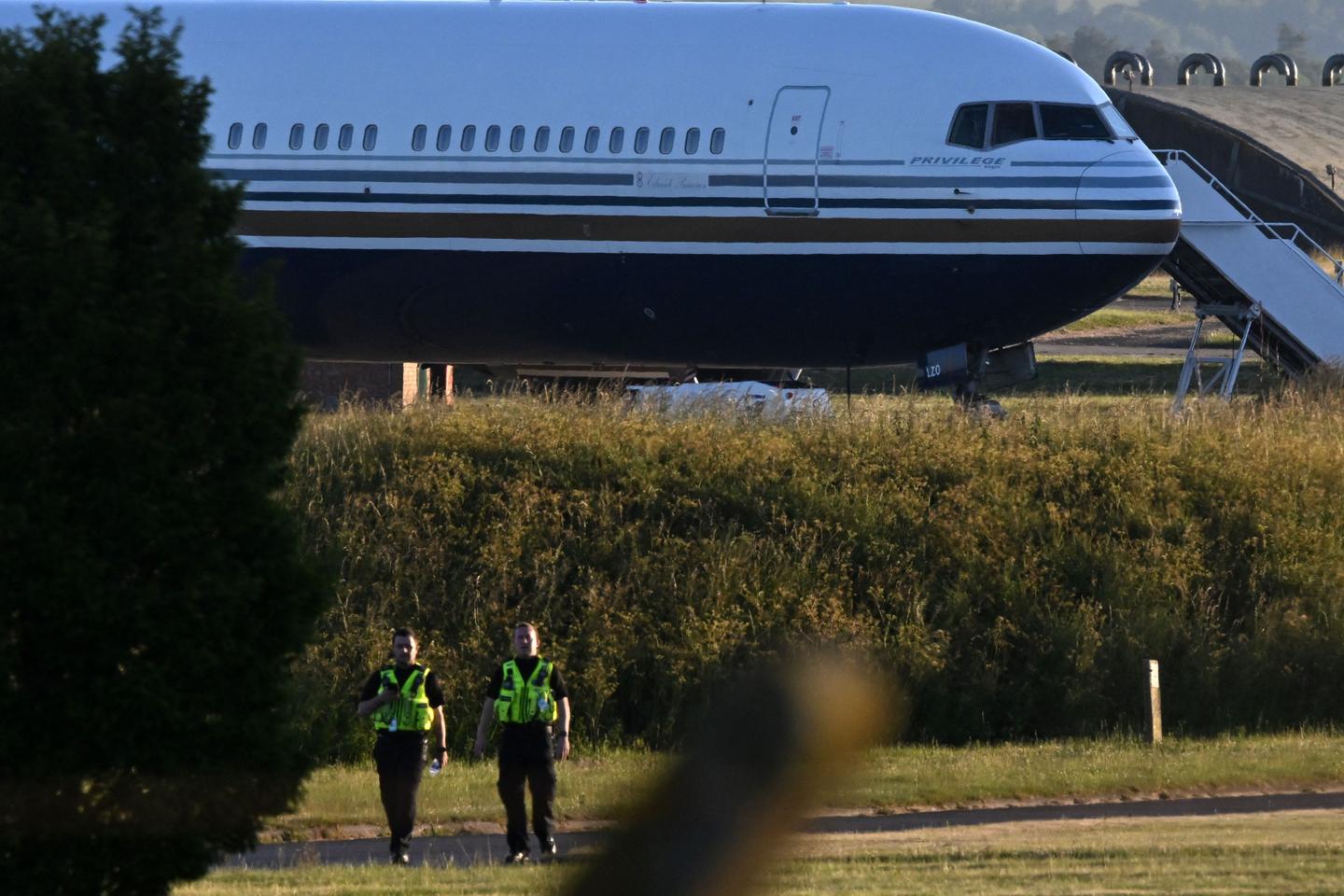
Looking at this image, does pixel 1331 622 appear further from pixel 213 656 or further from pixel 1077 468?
pixel 213 656

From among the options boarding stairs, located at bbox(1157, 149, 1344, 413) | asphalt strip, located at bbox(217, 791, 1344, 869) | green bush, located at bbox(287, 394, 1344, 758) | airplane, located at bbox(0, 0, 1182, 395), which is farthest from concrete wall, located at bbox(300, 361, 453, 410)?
asphalt strip, located at bbox(217, 791, 1344, 869)

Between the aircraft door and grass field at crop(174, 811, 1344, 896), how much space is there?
10.2 m

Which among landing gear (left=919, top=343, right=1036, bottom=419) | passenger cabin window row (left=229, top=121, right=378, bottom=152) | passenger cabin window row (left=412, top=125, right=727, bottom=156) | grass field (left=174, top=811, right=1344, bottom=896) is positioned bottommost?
grass field (left=174, top=811, right=1344, bottom=896)

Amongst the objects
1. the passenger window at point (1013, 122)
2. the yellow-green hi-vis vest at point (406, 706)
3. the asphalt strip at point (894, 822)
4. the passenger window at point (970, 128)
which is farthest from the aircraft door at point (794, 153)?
the yellow-green hi-vis vest at point (406, 706)

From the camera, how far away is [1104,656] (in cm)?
2314

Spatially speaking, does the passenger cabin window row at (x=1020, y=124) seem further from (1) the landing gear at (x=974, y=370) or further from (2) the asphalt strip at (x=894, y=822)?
(2) the asphalt strip at (x=894, y=822)

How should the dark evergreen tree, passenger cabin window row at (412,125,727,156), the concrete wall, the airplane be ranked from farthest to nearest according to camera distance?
the concrete wall → passenger cabin window row at (412,125,727,156) → the airplane → the dark evergreen tree

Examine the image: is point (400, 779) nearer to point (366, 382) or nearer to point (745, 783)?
point (745, 783)

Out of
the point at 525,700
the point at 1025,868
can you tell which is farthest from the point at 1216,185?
the point at 525,700

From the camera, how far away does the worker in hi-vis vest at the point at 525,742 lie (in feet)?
48.3

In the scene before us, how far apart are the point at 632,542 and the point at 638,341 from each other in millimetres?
3021

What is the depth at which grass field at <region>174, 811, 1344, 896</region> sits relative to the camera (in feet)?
42.8

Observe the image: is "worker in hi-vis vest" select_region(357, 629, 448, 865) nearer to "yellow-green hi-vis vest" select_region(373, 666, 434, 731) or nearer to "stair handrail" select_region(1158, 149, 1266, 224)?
"yellow-green hi-vis vest" select_region(373, 666, 434, 731)

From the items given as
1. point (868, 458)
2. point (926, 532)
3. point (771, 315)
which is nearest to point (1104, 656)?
point (926, 532)
